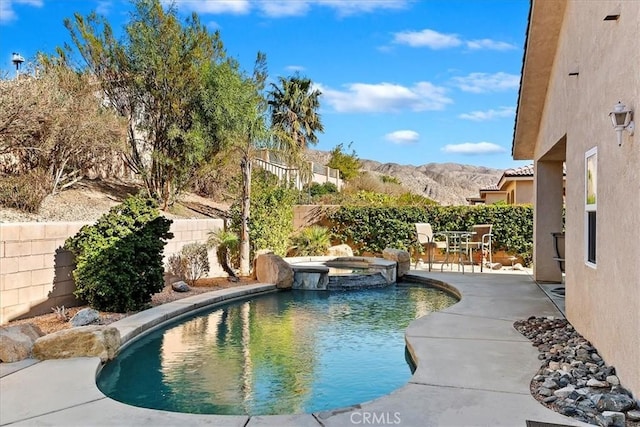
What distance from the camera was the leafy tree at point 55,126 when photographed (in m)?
9.85

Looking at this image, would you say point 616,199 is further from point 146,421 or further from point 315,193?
point 315,193

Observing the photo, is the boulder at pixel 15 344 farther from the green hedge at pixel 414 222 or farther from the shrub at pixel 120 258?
the green hedge at pixel 414 222

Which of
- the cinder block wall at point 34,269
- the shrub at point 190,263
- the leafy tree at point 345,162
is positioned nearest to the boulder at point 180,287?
the shrub at point 190,263

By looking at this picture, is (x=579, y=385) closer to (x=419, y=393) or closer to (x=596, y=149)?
(x=419, y=393)

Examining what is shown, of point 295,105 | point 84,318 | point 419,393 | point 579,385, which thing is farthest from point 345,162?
point 419,393

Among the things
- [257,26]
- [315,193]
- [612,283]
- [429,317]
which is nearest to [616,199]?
[612,283]

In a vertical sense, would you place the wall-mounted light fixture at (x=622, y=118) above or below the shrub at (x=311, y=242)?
above

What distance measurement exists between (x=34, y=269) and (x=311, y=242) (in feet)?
31.0

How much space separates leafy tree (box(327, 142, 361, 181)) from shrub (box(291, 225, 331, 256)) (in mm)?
21267

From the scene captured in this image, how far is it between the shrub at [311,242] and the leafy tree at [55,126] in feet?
20.1

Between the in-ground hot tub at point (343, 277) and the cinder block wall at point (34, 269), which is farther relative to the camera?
the in-ground hot tub at point (343, 277)

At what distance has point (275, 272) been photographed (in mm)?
11039

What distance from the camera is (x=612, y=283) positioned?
4555mm

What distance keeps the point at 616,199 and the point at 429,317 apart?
3.27 meters
